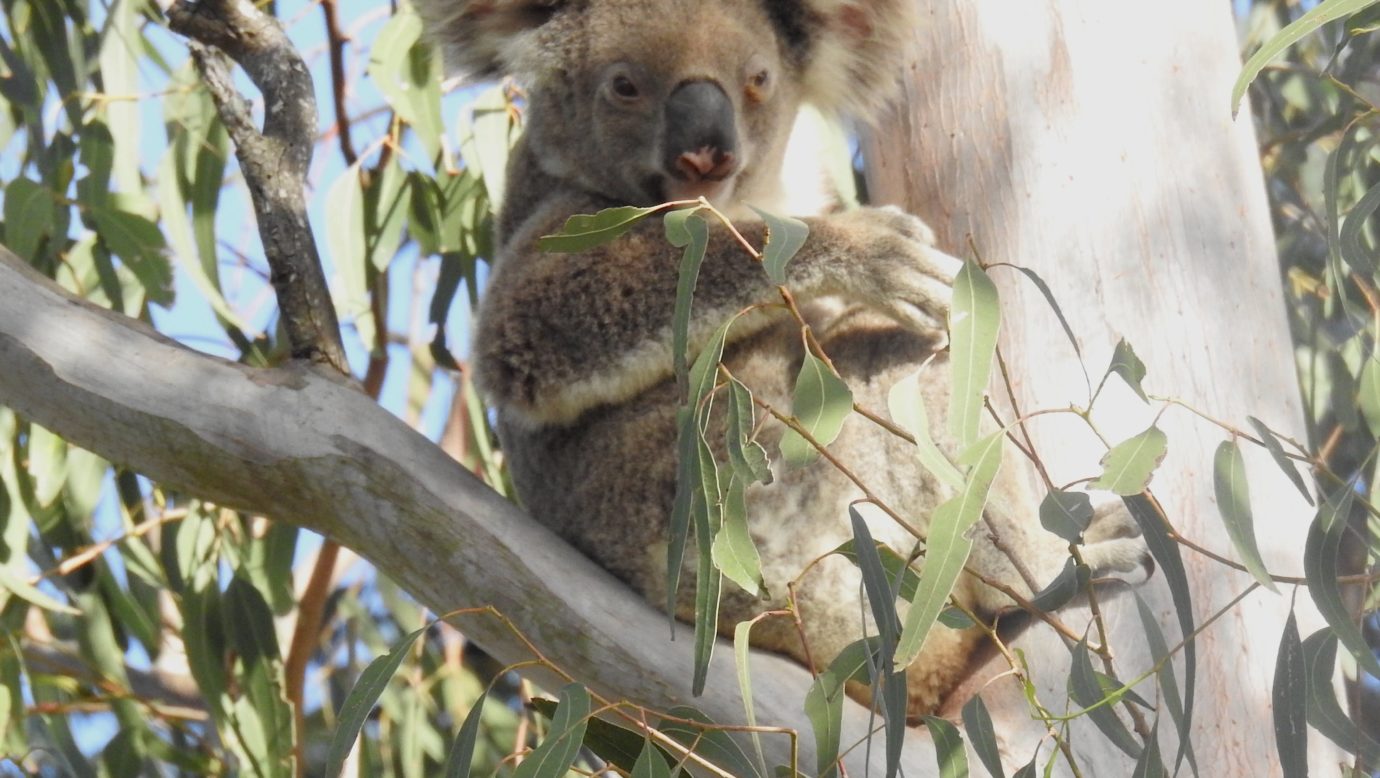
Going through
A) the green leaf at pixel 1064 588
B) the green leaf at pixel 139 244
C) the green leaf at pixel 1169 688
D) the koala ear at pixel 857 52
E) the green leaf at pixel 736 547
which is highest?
the koala ear at pixel 857 52

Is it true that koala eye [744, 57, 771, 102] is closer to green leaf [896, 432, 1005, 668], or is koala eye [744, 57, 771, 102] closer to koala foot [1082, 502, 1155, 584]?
koala foot [1082, 502, 1155, 584]

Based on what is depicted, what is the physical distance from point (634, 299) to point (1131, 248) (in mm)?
669

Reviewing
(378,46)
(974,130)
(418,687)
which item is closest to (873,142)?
(974,130)

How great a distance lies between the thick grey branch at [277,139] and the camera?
2.01m

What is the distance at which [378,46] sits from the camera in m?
3.17

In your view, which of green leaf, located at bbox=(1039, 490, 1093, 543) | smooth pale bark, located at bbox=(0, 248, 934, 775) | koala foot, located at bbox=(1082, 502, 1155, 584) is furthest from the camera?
koala foot, located at bbox=(1082, 502, 1155, 584)

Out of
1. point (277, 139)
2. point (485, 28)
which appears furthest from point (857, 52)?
point (277, 139)

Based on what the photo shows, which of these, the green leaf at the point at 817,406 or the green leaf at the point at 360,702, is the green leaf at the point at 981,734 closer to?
the green leaf at the point at 817,406

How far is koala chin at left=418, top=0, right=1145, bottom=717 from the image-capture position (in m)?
1.97

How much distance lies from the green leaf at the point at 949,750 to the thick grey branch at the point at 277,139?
0.94 m

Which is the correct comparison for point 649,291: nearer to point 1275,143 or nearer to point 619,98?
point 619,98

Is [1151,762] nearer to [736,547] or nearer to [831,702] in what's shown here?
[831,702]

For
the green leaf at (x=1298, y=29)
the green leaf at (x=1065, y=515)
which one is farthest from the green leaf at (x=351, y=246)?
the green leaf at (x=1298, y=29)

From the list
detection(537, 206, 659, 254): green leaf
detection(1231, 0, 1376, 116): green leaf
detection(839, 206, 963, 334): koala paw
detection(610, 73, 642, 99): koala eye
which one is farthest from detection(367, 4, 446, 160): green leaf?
detection(1231, 0, 1376, 116): green leaf
